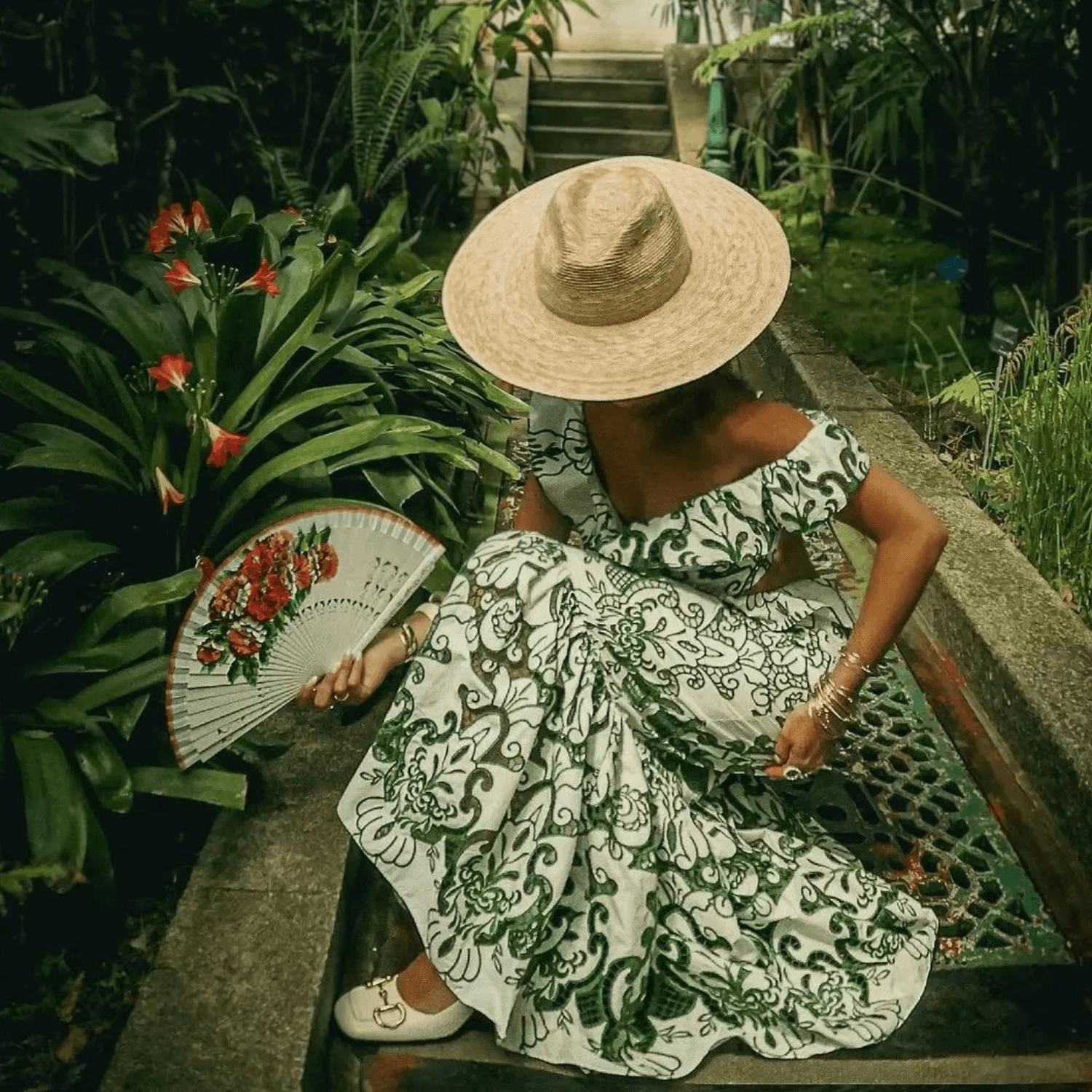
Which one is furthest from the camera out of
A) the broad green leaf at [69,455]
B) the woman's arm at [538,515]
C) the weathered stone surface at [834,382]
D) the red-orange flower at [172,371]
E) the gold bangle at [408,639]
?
the weathered stone surface at [834,382]

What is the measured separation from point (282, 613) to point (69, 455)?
3.08 ft

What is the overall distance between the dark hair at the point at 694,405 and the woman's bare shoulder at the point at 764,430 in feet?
0.07

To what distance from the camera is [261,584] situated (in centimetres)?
186

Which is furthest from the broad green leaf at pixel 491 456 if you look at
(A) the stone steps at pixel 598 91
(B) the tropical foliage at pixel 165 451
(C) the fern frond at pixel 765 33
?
(A) the stone steps at pixel 598 91

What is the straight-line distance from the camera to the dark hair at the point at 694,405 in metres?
1.94

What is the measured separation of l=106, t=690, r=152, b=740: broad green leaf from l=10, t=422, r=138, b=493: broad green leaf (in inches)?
22.1

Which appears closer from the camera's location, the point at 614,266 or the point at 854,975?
the point at 614,266

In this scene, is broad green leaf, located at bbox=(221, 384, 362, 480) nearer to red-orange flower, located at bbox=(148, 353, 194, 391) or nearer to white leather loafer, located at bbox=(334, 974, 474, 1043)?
red-orange flower, located at bbox=(148, 353, 194, 391)

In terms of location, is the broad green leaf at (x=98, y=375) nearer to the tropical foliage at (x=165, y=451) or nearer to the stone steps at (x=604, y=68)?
the tropical foliage at (x=165, y=451)

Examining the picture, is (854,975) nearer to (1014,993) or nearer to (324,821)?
(1014,993)

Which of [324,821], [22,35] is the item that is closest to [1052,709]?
[324,821]

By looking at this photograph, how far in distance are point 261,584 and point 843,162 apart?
6.25 m

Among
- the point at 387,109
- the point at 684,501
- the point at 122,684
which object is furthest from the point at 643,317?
the point at 387,109

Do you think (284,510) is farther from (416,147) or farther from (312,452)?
(416,147)
